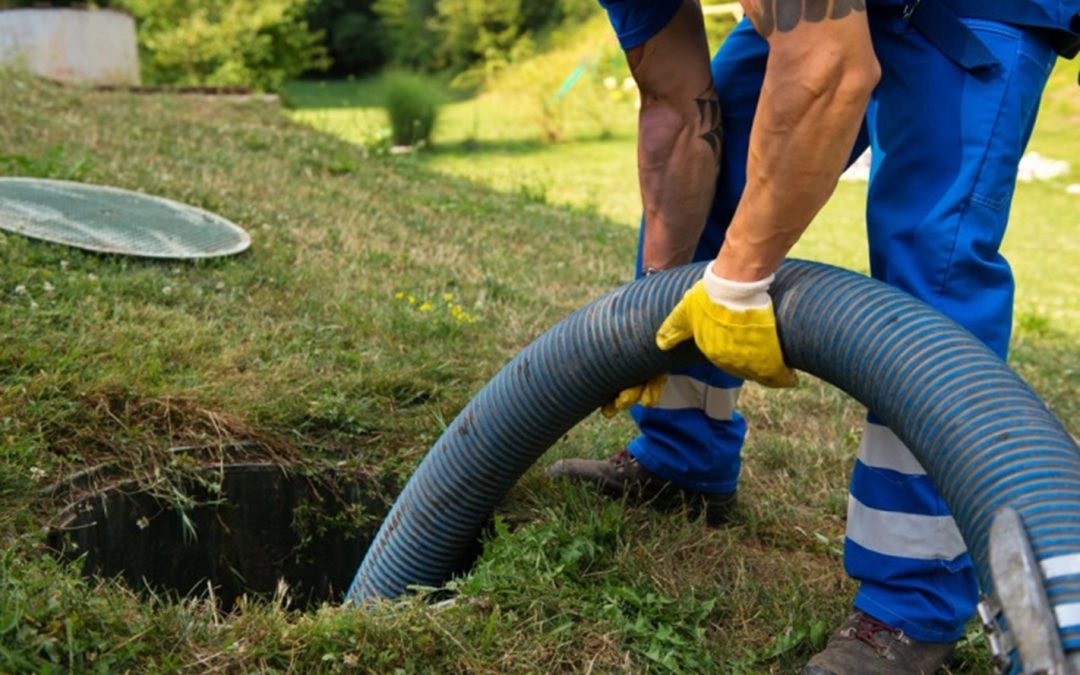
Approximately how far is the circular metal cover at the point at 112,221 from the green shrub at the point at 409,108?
8066mm

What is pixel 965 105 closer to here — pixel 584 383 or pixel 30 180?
pixel 584 383

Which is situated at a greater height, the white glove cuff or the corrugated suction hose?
the white glove cuff

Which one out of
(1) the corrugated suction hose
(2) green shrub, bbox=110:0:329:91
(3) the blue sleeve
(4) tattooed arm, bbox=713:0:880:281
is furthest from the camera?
(2) green shrub, bbox=110:0:329:91

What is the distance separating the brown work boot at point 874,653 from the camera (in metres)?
2.14

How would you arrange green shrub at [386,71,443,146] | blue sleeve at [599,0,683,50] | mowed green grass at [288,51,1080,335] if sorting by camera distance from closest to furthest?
blue sleeve at [599,0,683,50] < mowed green grass at [288,51,1080,335] < green shrub at [386,71,443,146]

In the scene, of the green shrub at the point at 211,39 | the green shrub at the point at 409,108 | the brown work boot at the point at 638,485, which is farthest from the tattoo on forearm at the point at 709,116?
the green shrub at the point at 211,39

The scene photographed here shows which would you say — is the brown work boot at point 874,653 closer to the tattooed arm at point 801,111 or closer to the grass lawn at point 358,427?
the grass lawn at point 358,427

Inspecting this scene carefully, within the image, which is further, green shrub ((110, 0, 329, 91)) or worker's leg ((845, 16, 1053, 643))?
green shrub ((110, 0, 329, 91))

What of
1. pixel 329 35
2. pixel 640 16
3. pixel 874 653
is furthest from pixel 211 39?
pixel 874 653

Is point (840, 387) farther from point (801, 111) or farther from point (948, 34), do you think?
point (948, 34)

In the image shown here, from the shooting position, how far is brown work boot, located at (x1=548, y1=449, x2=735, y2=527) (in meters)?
2.82

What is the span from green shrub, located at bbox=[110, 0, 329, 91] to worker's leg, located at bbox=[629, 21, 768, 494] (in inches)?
635

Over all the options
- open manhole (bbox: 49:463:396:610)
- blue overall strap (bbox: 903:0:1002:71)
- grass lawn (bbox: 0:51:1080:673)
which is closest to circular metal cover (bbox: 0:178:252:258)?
grass lawn (bbox: 0:51:1080:673)

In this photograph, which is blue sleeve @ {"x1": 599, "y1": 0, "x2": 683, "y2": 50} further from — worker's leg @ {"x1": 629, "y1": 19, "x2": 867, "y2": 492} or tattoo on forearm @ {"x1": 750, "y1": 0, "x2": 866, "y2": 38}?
tattoo on forearm @ {"x1": 750, "y1": 0, "x2": 866, "y2": 38}
